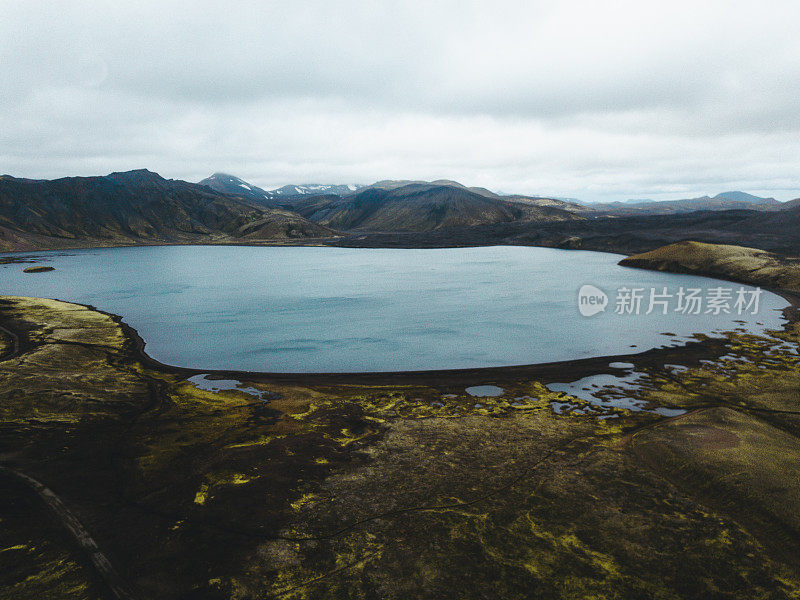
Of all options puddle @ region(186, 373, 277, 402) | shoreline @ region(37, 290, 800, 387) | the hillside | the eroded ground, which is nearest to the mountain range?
the hillside

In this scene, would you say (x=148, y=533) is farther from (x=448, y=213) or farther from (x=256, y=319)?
(x=448, y=213)

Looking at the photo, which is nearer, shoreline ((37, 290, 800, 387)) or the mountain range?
shoreline ((37, 290, 800, 387))

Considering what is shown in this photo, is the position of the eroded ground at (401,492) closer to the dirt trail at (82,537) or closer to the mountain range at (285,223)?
the dirt trail at (82,537)

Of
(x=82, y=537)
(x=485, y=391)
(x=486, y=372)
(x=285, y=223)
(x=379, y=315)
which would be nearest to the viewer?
(x=82, y=537)

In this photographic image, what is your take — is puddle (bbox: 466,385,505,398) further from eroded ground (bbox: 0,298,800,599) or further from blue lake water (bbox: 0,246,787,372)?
blue lake water (bbox: 0,246,787,372)

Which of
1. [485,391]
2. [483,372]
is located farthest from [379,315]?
[485,391]

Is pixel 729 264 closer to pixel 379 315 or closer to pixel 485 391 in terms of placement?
pixel 379 315

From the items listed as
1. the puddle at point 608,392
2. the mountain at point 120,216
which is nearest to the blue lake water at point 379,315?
the puddle at point 608,392
